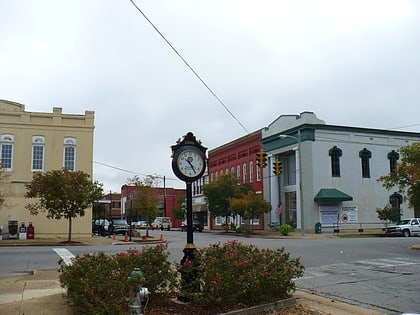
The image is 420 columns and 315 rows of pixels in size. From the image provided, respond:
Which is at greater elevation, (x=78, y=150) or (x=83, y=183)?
(x=78, y=150)

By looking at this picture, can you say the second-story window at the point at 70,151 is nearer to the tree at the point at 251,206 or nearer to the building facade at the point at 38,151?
the building facade at the point at 38,151

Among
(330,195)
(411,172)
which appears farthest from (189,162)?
(330,195)

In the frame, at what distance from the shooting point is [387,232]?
142 ft

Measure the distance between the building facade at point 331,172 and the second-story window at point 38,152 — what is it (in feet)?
68.9

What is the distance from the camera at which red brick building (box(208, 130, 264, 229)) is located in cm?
5519

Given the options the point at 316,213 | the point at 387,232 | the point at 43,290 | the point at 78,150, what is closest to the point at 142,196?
the point at 78,150

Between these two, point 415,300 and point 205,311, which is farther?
point 415,300

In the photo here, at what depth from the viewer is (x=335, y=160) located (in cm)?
4659

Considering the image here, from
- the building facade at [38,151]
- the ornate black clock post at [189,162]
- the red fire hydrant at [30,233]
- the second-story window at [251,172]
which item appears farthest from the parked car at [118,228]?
the ornate black clock post at [189,162]

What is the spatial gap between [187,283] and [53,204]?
2366cm

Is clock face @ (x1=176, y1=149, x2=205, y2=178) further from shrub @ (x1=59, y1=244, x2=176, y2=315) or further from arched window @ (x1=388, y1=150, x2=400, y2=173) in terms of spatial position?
arched window @ (x1=388, y1=150, x2=400, y2=173)

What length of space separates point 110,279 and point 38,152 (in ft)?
107

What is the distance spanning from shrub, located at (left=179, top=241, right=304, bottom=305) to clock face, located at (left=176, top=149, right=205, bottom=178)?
149 centimetres

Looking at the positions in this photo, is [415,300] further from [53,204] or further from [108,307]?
[53,204]
